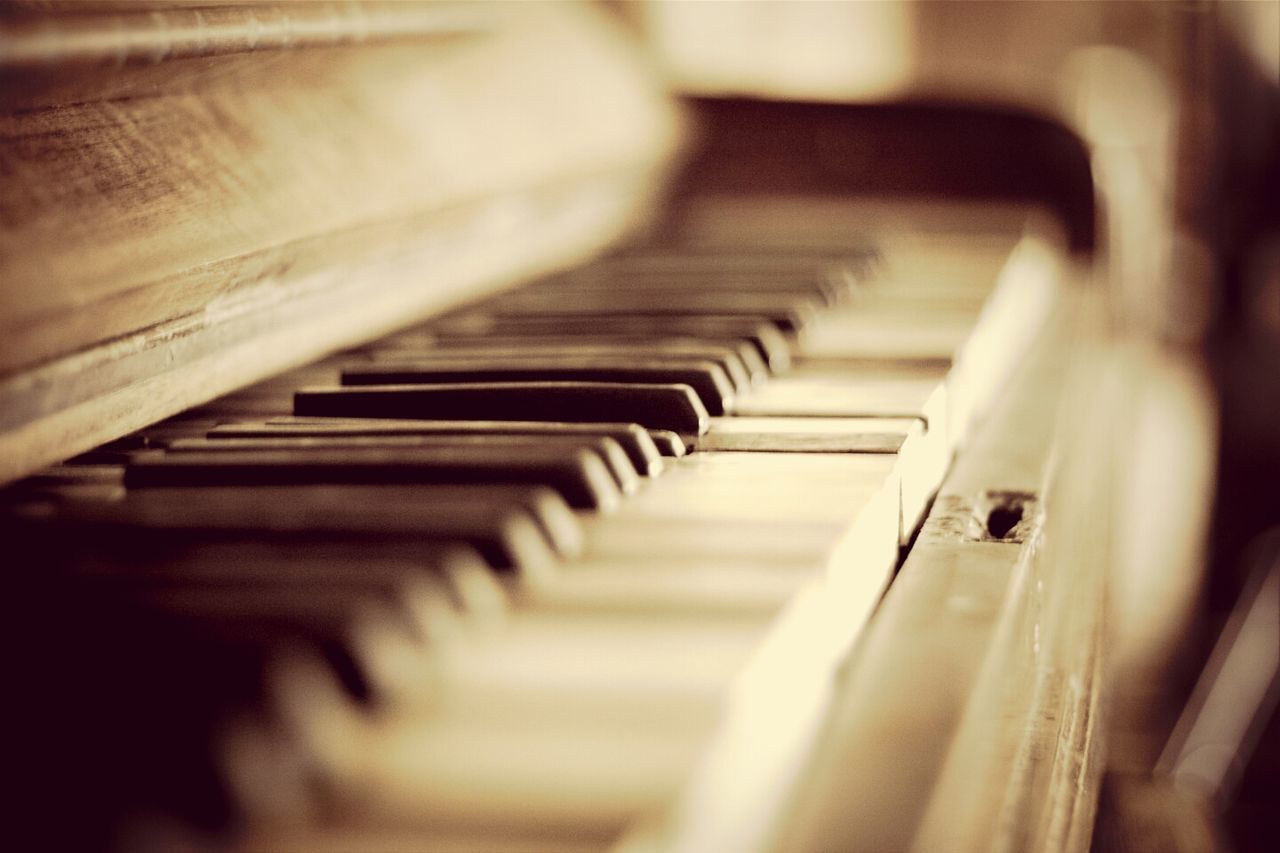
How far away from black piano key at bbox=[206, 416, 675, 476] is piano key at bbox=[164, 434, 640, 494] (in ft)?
0.03

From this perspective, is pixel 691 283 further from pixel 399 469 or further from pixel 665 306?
pixel 399 469

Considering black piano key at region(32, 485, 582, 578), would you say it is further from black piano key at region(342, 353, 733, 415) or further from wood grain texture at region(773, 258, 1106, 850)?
black piano key at region(342, 353, 733, 415)

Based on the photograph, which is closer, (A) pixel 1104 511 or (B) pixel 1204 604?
(A) pixel 1104 511

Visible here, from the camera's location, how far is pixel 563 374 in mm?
1155

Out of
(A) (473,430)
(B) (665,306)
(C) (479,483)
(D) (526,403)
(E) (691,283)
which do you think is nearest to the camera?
(C) (479,483)

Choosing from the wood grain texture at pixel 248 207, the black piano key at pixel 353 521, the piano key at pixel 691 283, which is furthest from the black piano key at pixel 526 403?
the piano key at pixel 691 283

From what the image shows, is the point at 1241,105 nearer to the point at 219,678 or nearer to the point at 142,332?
the point at 142,332

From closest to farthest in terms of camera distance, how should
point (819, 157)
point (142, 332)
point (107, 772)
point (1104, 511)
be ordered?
point (107, 772)
point (142, 332)
point (1104, 511)
point (819, 157)

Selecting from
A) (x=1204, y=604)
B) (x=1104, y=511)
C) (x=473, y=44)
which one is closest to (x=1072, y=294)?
(x=1104, y=511)

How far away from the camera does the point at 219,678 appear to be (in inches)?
22.1

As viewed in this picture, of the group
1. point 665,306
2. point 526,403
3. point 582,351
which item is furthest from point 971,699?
point 665,306

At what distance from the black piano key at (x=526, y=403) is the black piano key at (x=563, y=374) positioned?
0.22ft

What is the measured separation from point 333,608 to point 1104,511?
3.30 feet

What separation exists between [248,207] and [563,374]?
30cm
